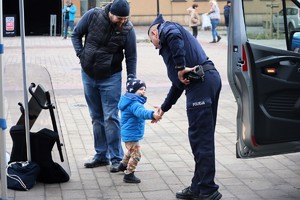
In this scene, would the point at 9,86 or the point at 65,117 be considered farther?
the point at 65,117

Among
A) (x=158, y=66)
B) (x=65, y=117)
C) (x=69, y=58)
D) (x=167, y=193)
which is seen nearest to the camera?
(x=167, y=193)

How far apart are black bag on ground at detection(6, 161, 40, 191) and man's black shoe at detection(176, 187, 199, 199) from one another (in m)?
1.37

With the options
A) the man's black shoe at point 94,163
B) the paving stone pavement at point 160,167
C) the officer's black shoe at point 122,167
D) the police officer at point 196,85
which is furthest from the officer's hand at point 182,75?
the man's black shoe at point 94,163

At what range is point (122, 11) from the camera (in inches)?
246

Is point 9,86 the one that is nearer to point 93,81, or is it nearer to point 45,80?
point 45,80

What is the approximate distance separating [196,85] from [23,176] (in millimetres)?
1870

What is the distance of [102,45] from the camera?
21.3 feet

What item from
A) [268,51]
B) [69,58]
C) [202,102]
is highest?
[268,51]

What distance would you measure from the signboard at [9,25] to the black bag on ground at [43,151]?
95cm

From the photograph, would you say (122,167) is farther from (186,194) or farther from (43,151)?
(186,194)

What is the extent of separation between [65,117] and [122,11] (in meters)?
3.90

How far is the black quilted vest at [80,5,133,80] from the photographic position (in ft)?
21.2

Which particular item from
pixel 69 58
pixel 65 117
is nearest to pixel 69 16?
pixel 69 58

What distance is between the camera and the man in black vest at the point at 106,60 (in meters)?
6.46
